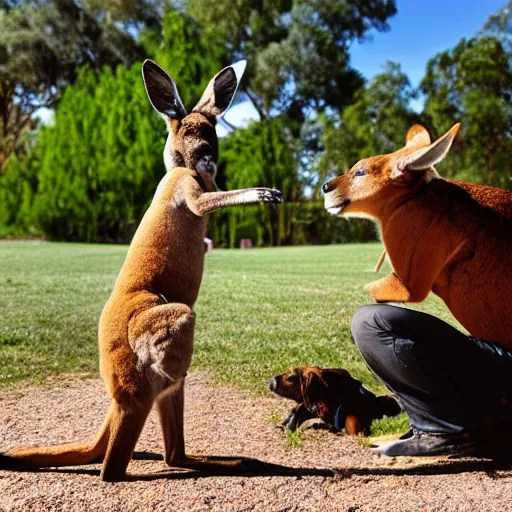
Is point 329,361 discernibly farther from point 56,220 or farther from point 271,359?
point 56,220

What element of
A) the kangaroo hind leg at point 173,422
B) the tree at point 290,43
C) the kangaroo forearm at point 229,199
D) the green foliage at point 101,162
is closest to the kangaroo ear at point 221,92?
the kangaroo forearm at point 229,199

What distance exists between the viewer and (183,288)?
244cm

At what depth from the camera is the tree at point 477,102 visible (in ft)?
24.4

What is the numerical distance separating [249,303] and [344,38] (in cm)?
709

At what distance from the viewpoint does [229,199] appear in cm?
223

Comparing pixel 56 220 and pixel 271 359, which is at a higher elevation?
pixel 56 220

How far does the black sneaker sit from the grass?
425 mm

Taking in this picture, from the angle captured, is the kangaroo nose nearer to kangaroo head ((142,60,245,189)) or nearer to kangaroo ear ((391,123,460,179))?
kangaroo ear ((391,123,460,179))

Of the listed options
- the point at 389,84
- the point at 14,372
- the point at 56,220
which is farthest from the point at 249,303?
the point at 389,84

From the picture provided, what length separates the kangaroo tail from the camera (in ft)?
8.37

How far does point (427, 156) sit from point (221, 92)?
83 centimetres

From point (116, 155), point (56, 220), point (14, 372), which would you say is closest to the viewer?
point (14, 372)

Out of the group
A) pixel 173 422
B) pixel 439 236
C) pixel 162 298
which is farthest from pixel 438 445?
pixel 162 298

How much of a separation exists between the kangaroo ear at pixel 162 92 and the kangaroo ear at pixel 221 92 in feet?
0.32
